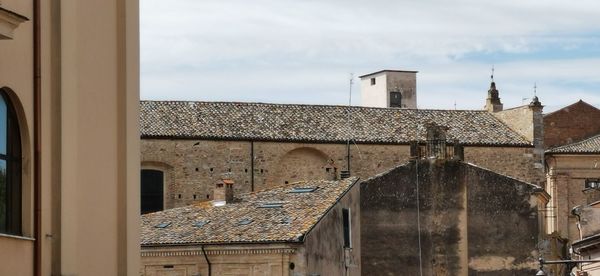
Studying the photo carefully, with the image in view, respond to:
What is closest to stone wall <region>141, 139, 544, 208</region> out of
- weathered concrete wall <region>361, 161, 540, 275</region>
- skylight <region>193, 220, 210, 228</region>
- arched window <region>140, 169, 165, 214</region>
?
arched window <region>140, 169, 165, 214</region>

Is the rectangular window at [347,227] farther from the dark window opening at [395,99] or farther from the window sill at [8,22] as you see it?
the dark window opening at [395,99]

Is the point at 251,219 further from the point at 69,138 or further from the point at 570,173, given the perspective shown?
the point at 570,173

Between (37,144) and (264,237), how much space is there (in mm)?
30356

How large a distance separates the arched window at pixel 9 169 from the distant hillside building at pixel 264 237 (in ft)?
96.5

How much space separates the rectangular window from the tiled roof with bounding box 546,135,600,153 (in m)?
32.1

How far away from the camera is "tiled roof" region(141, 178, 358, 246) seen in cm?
4456

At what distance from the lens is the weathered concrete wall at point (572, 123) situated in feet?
283

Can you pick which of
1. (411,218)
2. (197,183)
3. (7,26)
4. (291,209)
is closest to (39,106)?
(7,26)

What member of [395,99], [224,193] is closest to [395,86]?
[395,99]

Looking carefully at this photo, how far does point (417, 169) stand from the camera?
5972 cm

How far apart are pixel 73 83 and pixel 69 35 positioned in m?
0.40

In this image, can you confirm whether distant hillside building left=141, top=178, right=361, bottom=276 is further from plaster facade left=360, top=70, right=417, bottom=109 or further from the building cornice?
plaster facade left=360, top=70, right=417, bottom=109

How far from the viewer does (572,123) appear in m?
87.4

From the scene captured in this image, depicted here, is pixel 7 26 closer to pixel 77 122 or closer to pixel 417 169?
pixel 77 122
